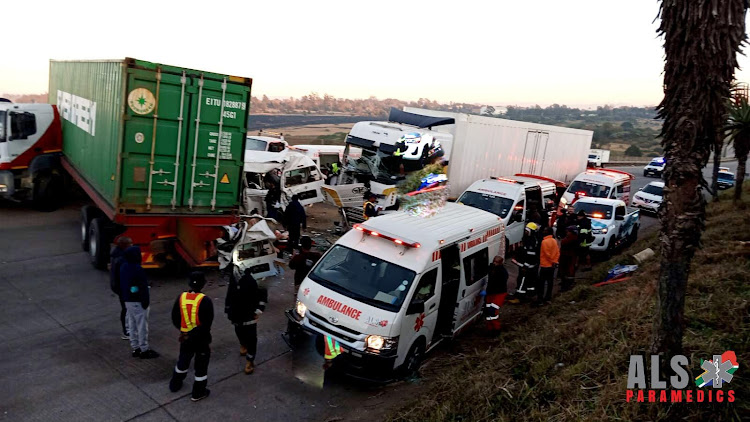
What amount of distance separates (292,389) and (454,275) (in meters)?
3.07

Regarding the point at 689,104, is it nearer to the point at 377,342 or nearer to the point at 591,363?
the point at 591,363

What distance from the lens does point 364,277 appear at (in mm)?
7344

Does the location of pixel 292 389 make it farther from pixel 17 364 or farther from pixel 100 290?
pixel 100 290

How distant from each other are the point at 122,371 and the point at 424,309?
420 cm

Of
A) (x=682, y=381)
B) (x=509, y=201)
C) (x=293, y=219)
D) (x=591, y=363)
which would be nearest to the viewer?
(x=682, y=381)

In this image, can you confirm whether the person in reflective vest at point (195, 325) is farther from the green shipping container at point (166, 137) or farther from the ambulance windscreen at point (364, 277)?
the green shipping container at point (166, 137)

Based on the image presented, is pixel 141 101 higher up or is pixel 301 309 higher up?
pixel 141 101

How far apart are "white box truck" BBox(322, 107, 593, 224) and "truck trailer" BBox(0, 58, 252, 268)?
4.83 metres

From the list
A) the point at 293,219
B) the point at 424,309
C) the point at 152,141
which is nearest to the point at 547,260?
the point at 424,309

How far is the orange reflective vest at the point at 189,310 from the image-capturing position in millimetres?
6145

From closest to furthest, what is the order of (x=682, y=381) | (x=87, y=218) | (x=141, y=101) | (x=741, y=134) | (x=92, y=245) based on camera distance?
1. (x=682, y=381)
2. (x=141, y=101)
3. (x=92, y=245)
4. (x=87, y=218)
5. (x=741, y=134)

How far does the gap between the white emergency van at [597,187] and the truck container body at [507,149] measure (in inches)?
89.8

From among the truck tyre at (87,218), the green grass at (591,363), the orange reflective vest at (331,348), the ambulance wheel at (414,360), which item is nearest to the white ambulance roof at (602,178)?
the green grass at (591,363)

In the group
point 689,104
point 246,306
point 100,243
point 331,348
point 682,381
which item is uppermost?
point 689,104
